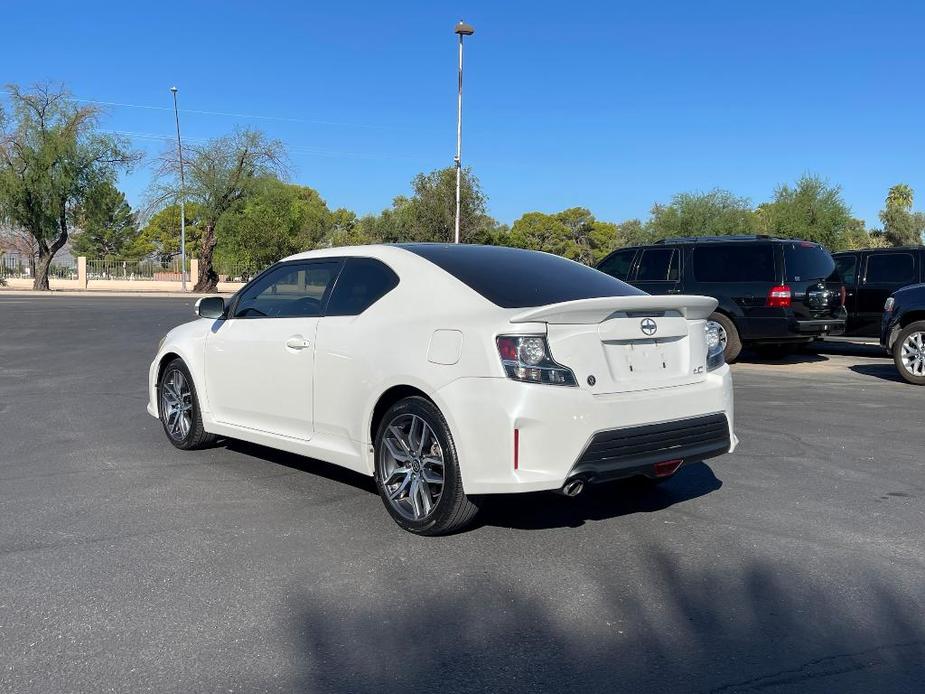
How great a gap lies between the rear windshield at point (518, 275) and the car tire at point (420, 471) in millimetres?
771

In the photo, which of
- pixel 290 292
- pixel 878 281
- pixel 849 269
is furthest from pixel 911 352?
pixel 290 292

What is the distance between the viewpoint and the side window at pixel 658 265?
14.1 meters

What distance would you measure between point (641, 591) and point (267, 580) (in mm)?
1758

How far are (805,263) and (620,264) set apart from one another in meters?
3.00

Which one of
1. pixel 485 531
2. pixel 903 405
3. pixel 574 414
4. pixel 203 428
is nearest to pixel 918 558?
pixel 574 414

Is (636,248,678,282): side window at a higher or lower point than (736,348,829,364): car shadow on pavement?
higher

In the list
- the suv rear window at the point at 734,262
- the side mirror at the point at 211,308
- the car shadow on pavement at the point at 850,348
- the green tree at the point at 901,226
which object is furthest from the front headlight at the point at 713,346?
the green tree at the point at 901,226

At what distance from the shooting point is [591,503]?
5504 millimetres

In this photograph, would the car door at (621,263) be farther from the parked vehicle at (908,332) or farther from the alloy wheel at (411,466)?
the alloy wheel at (411,466)

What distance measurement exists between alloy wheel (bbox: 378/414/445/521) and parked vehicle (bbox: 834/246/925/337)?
11.8 meters

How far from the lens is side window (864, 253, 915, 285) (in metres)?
14.1

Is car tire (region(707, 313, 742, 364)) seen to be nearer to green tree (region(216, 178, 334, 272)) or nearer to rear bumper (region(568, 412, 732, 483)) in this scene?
rear bumper (region(568, 412, 732, 483))

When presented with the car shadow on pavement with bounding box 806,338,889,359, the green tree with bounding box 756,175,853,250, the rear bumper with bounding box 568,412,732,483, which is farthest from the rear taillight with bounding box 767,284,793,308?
the green tree with bounding box 756,175,853,250

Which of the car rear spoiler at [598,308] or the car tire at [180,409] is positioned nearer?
the car rear spoiler at [598,308]
